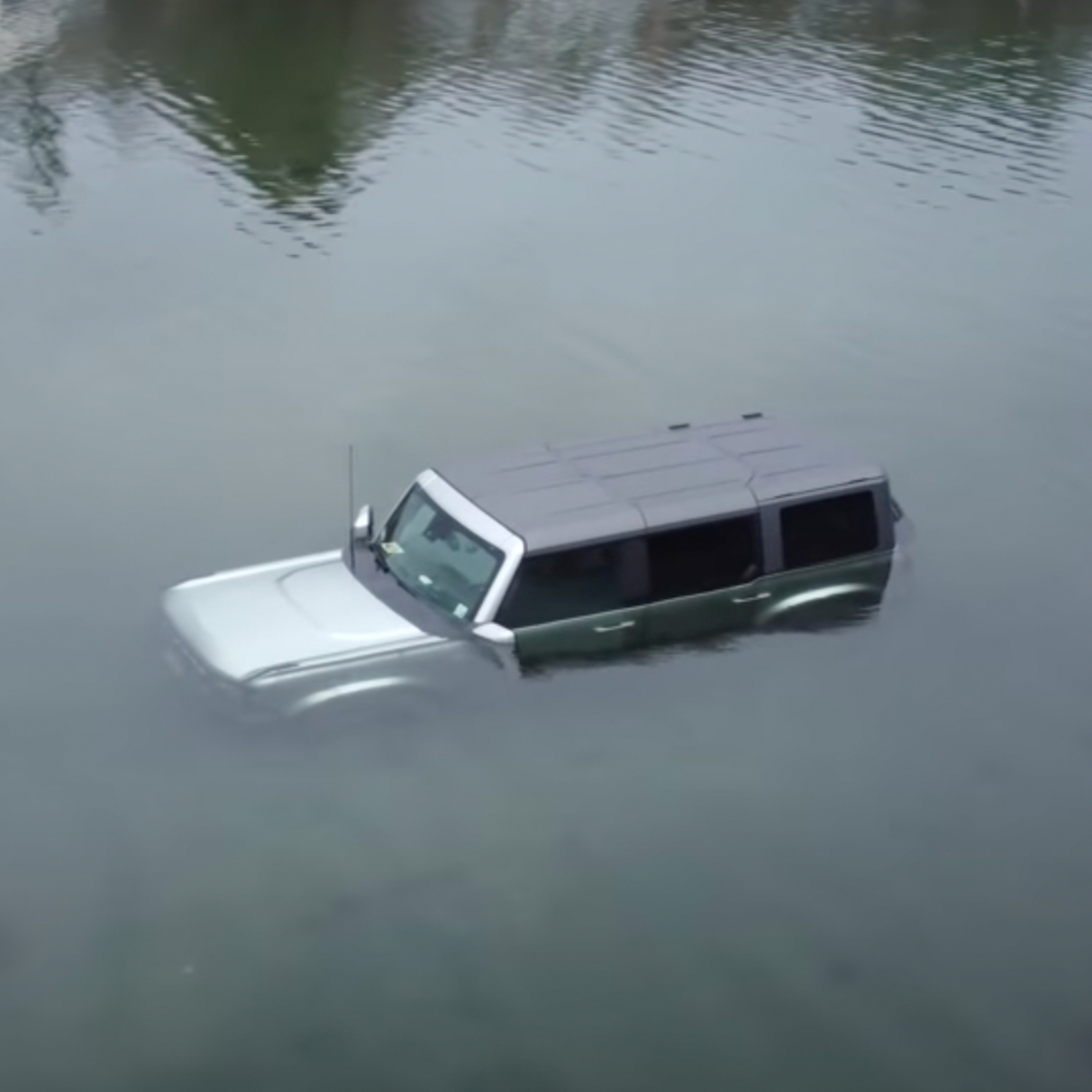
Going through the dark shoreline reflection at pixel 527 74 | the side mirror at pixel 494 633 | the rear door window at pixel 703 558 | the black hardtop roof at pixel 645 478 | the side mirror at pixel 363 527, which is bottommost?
the dark shoreline reflection at pixel 527 74

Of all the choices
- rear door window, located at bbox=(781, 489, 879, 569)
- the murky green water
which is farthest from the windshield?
rear door window, located at bbox=(781, 489, 879, 569)

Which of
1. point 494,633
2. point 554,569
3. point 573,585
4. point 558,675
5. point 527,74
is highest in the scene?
point 554,569

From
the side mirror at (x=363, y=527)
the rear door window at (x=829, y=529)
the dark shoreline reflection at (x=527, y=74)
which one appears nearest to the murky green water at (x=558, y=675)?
the dark shoreline reflection at (x=527, y=74)

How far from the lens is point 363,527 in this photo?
13859 mm

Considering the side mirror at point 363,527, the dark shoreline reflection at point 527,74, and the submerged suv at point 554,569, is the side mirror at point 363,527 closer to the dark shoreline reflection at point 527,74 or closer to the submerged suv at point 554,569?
the submerged suv at point 554,569

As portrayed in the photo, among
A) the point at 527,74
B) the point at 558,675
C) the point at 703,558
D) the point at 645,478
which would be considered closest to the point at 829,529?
Result: the point at 703,558

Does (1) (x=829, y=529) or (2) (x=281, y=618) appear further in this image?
(1) (x=829, y=529)

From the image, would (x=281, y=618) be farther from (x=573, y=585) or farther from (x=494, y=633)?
(x=573, y=585)

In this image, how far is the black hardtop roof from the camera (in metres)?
13.1

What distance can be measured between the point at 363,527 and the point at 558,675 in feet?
6.97

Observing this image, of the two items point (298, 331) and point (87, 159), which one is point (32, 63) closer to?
point (87, 159)

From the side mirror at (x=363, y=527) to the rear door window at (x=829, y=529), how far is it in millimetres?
3302

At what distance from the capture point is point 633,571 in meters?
13.2

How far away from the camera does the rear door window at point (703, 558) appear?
13250 millimetres
